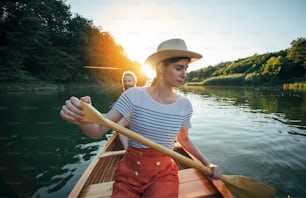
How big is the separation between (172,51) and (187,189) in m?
1.76

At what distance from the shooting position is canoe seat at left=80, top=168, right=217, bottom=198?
91.4 inches

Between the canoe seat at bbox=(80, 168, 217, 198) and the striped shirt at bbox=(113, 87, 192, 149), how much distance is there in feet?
3.18

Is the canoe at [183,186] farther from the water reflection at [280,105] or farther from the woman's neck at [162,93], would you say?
the water reflection at [280,105]

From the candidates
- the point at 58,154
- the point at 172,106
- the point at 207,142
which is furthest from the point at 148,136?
the point at 207,142

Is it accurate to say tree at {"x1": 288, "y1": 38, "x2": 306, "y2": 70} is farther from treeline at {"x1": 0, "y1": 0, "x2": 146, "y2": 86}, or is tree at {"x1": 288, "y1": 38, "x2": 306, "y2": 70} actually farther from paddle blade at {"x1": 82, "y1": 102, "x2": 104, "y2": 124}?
paddle blade at {"x1": 82, "y1": 102, "x2": 104, "y2": 124}

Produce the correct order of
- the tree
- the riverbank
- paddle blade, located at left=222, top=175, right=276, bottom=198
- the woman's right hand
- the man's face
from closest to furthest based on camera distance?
the woman's right hand
paddle blade, located at left=222, top=175, right=276, bottom=198
the man's face
the riverbank
the tree

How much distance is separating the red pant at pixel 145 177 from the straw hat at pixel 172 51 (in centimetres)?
87

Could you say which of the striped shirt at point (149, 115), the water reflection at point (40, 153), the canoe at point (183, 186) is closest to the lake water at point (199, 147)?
the water reflection at point (40, 153)

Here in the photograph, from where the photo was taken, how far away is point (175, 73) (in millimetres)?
1775

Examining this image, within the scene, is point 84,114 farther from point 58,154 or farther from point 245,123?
point 245,123

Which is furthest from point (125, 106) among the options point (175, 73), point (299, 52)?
point (299, 52)

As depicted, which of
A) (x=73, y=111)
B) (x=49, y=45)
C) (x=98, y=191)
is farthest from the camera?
(x=49, y=45)

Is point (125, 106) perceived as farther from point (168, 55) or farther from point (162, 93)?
point (168, 55)

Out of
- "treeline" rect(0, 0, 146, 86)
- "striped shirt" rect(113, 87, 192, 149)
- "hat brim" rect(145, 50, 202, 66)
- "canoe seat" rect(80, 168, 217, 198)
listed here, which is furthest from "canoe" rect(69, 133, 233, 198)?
"treeline" rect(0, 0, 146, 86)
